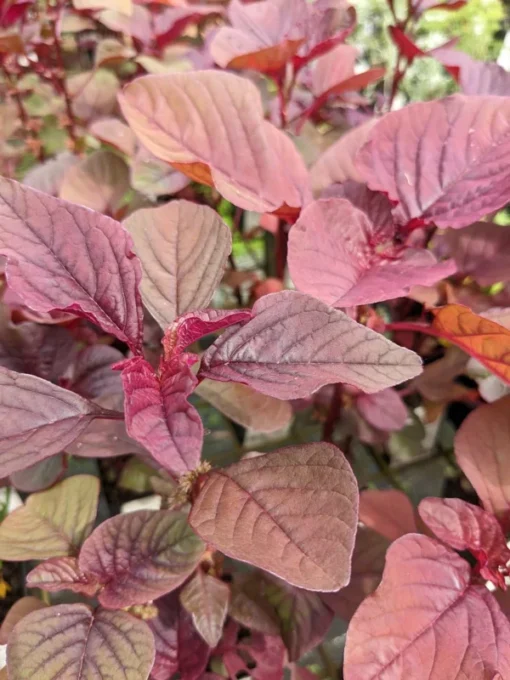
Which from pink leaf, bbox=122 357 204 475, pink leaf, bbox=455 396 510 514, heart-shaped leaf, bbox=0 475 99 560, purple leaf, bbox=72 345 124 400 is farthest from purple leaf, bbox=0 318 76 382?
pink leaf, bbox=455 396 510 514

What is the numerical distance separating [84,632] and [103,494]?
0.48 m

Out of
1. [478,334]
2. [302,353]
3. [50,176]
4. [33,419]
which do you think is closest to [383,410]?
[478,334]

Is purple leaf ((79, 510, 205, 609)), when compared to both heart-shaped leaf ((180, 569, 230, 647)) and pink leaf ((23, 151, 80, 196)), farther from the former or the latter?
pink leaf ((23, 151, 80, 196))

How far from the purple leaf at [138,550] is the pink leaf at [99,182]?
467 millimetres

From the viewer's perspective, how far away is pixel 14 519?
1.99 ft

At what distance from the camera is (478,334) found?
53cm

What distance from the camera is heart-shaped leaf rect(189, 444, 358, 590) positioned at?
383mm

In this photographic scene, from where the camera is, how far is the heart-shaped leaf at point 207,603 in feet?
1.77

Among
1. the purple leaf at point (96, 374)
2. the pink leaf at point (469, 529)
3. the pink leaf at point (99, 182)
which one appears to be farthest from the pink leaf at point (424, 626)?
the pink leaf at point (99, 182)

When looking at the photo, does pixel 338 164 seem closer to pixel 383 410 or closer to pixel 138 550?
pixel 383 410

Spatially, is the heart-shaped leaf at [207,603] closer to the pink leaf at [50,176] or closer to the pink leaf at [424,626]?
the pink leaf at [424,626]

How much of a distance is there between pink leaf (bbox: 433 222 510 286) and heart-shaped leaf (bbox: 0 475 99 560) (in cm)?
59

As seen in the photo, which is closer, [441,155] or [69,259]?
[69,259]

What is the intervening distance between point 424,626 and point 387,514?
0.17 m
